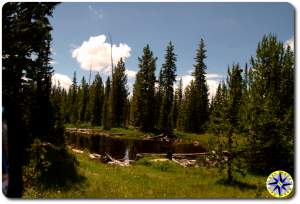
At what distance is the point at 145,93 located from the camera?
61.2 metres

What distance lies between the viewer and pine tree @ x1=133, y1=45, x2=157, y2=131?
2275 inches

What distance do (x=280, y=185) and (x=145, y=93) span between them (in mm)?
50874

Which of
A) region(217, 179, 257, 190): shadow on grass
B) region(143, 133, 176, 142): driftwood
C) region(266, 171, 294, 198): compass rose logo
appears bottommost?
region(217, 179, 257, 190): shadow on grass

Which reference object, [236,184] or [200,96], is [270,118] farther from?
[200,96]

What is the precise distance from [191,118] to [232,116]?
138 ft

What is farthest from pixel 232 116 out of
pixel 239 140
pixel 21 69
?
pixel 21 69

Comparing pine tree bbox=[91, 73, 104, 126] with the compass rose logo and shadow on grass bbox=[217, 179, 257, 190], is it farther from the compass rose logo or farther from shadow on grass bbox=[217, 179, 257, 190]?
the compass rose logo

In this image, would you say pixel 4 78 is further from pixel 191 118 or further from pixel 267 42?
pixel 191 118

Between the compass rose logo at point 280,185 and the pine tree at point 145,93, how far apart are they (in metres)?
45.9

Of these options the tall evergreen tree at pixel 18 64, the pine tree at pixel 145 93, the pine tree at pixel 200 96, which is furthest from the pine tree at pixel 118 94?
the tall evergreen tree at pixel 18 64

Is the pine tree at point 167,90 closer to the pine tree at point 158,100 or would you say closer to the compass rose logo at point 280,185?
the pine tree at point 158,100

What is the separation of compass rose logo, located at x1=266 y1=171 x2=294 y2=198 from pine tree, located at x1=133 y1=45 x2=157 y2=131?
45.9 meters

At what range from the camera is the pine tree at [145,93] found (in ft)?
190

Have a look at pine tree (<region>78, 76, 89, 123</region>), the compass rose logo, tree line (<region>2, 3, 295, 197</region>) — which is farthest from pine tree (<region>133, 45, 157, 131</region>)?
the compass rose logo
